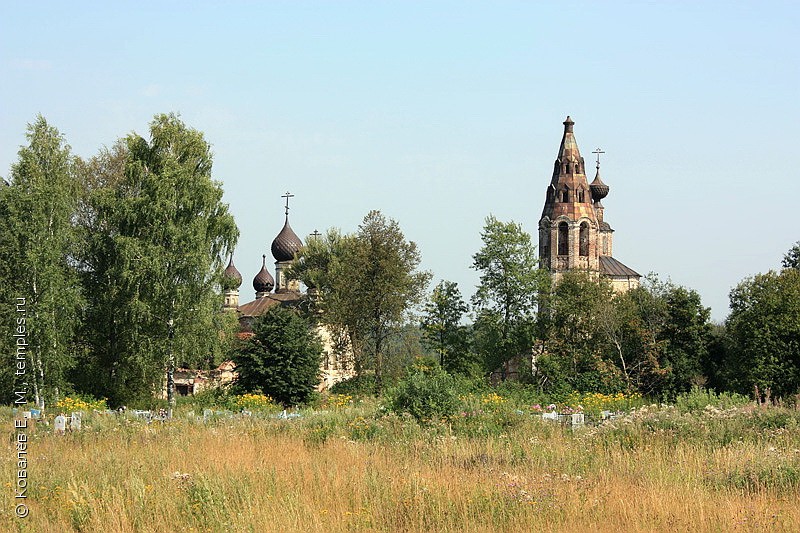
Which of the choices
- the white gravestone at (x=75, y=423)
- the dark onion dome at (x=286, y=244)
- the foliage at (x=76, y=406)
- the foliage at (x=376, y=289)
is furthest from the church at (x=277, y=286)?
the white gravestone at (x=75, y=423)

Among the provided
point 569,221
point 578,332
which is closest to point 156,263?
point 578,332

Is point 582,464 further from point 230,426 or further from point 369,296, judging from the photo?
point 369,296

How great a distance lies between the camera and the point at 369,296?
45.8 metres

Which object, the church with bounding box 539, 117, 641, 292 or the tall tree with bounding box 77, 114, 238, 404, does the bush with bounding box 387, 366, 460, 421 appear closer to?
the tall tree with bounding box 77, 114, 238, 404

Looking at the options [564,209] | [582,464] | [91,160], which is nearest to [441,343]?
[91,160]

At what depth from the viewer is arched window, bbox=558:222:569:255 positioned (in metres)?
67.4

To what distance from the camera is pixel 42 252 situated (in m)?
30.6

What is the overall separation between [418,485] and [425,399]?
705 cm

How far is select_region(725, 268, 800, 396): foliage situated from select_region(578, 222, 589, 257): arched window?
87.4ft

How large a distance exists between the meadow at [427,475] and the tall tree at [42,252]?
1175 centimetres

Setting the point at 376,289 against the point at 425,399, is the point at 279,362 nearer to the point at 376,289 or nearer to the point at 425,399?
the point at 376,289

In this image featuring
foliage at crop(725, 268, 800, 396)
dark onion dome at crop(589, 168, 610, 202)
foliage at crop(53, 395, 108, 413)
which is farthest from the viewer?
dark onion dome at crop(589, 168, 610, 202)

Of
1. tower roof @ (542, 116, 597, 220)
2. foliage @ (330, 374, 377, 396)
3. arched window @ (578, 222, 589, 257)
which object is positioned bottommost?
foliage @ (330, 374, 377, 396)

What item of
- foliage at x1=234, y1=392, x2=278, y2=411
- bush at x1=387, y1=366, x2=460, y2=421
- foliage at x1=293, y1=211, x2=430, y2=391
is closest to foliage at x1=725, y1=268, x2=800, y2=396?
foliage at x1=293, y1=211, x2=430, y2=391
